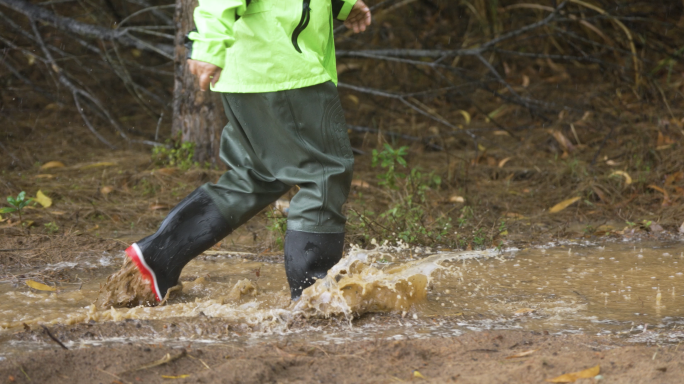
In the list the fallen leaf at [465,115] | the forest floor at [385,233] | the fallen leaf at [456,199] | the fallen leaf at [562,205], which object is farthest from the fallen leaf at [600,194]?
the fallen leaf at [465,115]

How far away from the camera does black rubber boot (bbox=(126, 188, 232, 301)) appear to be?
2.52 m

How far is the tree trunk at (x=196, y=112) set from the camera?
4.74 metres

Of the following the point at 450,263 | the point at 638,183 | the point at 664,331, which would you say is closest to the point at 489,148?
the point at 638,183

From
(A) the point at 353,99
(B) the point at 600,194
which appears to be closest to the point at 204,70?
(B) the point at 600,194

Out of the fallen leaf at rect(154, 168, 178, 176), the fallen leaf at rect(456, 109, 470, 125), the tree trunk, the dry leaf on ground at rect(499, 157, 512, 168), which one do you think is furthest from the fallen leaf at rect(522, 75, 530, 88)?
the fallen leaf at rect(154, 168, 178, 176)

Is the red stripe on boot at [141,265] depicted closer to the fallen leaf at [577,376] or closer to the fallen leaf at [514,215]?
the fallen leaf at [577,376]

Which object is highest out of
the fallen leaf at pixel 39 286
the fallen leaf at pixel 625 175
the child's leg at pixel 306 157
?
the child's leg at pixel 306 157

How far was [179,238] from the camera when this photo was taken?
2.53m

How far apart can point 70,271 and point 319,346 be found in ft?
5.09

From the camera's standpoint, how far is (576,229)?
3906 millimetres

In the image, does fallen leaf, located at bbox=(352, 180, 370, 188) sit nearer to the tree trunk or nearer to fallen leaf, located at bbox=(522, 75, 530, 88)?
the tree trunk

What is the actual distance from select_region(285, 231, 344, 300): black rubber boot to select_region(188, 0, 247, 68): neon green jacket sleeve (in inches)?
25.6

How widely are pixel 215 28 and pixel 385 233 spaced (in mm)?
1705

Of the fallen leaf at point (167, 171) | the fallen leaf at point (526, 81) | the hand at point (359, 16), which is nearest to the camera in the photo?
the hand at point (359, 16)
